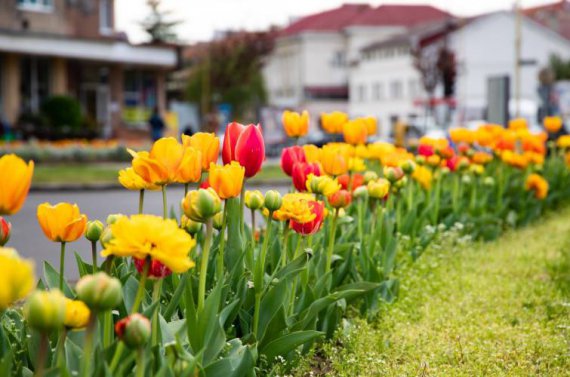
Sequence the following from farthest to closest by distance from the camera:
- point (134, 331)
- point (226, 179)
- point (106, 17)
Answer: point (106, 17) → point (226, 179) → point (134, 331)

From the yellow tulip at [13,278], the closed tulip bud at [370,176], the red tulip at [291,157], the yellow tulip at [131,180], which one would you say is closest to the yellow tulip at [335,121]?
the closed tulip bud at [370,176]

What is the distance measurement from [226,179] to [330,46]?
80.2m

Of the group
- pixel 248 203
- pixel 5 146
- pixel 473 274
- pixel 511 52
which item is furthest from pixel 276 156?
pixel 248 203

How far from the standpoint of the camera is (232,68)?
6906cm

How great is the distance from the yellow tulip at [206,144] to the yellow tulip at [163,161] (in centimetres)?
41

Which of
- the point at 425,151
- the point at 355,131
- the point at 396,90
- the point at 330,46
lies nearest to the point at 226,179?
the point at 355,131

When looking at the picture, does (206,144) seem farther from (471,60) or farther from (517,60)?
(471,60)

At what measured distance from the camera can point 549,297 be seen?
20.7 ft

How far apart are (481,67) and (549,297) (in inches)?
2364

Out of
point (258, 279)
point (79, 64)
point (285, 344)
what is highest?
point (79, 64)

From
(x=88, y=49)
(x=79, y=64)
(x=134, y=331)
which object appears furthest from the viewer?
(x=79, y=64)

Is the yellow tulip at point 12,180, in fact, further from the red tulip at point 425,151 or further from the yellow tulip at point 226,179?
the red tulip at point 425,151

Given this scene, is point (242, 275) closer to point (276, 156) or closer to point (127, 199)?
point (127, 199)

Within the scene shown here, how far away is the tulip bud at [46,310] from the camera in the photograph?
7.99ft
